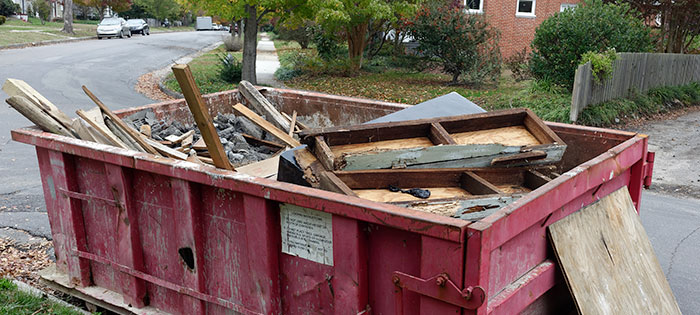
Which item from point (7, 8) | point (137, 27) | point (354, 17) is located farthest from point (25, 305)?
point (7, 8)

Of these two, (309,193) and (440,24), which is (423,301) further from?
(440,24)

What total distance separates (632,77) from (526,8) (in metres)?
12.3

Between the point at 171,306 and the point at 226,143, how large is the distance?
5.49 ft

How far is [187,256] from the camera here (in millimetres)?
3418

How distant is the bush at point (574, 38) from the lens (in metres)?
14.6

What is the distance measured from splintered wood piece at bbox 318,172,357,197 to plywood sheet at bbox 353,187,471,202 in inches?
7.5

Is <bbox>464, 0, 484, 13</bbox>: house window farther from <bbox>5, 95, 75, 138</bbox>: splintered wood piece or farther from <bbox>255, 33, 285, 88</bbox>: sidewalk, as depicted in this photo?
<bbox>5, 95, 75, 138</bbox>: splintered wood piece

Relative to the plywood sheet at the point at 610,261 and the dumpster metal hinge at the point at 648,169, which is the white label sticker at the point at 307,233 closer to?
the plywood sheet at the point at 610,261

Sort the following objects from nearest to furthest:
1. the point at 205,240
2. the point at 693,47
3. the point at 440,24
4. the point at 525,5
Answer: the point at 205,240 < the point at 440,24 < the point at 693,47 < the point at 525,5

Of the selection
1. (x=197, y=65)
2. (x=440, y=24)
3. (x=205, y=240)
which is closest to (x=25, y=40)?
(x=197, y=65)

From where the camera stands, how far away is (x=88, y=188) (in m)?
3.87

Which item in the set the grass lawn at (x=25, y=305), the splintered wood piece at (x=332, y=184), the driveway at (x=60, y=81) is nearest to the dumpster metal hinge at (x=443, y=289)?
the splintered wood piece at (x=332, y=184)

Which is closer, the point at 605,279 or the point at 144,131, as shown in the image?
the point at 605,279

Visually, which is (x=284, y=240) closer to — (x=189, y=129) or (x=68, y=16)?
(x=189, y=129)
